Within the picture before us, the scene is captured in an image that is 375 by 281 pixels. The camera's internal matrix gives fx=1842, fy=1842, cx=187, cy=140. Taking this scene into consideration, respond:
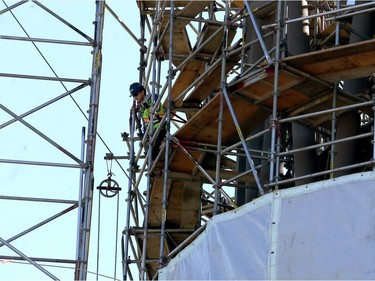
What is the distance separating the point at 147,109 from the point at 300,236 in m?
6.10

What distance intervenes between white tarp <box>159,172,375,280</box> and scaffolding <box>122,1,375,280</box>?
57 cm

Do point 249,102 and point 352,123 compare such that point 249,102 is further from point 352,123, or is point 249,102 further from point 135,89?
point 135,89

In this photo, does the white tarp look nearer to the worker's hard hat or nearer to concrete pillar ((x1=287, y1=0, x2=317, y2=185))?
concrete pillar ((x1=287, y1=0, x2=317, y2=185))

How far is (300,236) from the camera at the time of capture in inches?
831

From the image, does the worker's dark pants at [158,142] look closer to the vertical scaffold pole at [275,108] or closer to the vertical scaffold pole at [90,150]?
the vertical scaffold pole at [90,150]

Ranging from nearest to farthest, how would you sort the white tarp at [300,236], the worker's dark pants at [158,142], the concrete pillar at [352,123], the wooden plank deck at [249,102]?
the white tarp at [300,236], the wooden plank deck at [249,102], the concrete pillar at [352,123], the worker's dark pants at [158,142]

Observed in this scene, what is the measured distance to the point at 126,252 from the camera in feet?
86.4

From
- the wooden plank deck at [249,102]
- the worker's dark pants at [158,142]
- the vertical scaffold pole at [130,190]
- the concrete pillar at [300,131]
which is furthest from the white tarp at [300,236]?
the vertical scaffold pole at [130,190]

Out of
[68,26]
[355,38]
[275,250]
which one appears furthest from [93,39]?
[275,250]

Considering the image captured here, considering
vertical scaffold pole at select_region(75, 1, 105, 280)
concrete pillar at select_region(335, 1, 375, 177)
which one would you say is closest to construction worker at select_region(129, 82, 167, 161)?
vertical scaffold pole at select_region(75, 1, 105, 280)

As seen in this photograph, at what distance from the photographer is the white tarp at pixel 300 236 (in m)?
20.5

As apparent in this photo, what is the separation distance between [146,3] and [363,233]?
9.06 metres

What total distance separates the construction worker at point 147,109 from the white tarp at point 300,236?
3421mm

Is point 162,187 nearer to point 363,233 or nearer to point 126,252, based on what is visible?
point 126,252
